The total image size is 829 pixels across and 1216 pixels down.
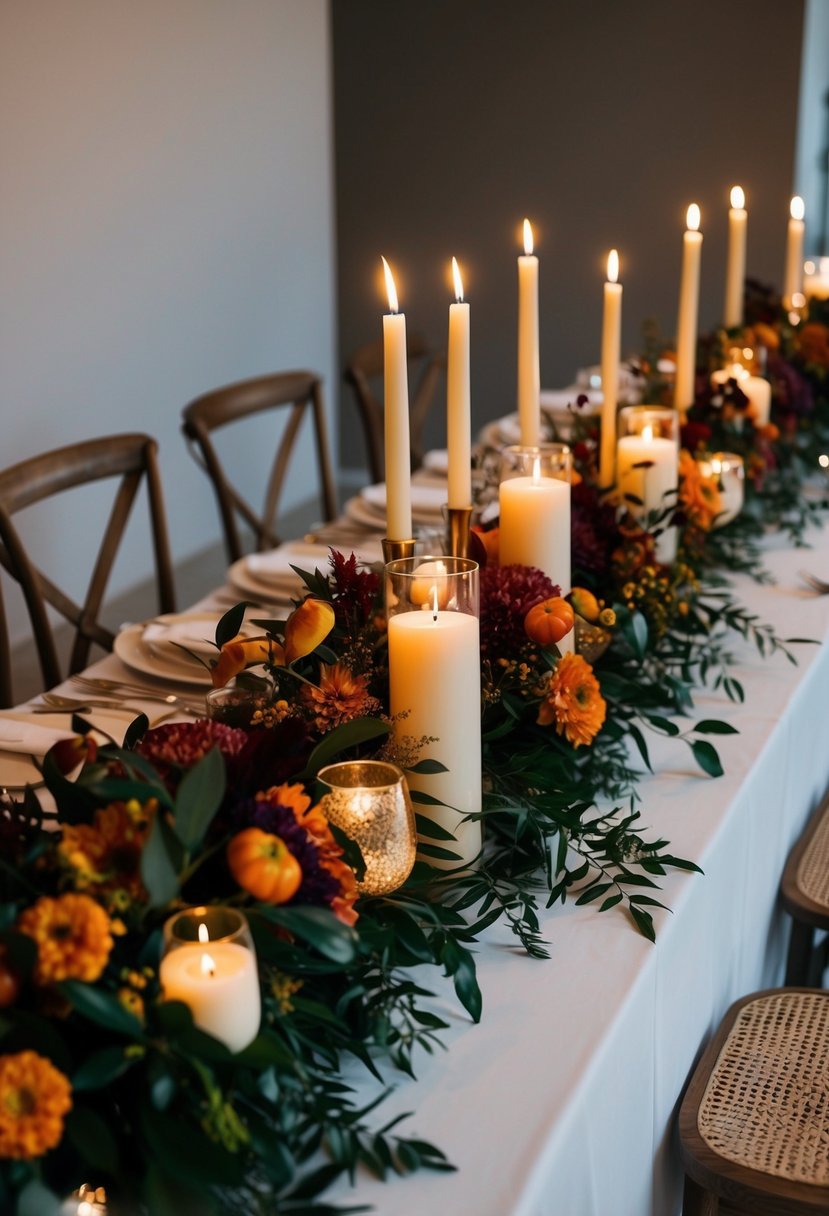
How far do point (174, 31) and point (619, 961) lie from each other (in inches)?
149

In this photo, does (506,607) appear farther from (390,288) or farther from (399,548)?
(390,288)

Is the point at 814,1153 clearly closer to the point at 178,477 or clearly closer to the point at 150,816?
the point at 150,816

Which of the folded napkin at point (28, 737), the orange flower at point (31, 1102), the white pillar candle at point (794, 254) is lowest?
the folded napkin at point (28, 737)

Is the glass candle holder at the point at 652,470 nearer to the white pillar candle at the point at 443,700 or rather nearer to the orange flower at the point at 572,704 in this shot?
the orange flower at the point at 572,704

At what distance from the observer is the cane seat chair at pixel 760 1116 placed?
103 centimetres

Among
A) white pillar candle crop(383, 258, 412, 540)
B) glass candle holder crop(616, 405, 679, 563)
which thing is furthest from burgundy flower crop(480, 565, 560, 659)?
glass candle holder crop(616, 405, 679, 563)

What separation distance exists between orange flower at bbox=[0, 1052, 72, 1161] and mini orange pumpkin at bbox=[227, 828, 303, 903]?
0.15 m

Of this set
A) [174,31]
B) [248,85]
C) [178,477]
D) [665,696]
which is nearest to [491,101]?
[248,85]

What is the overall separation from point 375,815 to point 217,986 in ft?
0.67

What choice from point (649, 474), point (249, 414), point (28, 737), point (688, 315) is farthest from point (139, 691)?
point (249, 414)

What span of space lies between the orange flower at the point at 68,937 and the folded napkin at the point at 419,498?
154 cm

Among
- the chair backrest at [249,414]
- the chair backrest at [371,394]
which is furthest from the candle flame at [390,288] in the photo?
the chair backrest at [371,394]

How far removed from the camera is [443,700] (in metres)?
0.99

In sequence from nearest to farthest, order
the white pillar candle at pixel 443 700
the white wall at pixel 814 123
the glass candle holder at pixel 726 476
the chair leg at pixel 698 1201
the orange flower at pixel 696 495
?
the white pillar candle at pixel 443 700 < the chair leg at pixel 698 1201 < the orange flower at pixel 696 495 < the glass candle holder at pixel 726 476 < the white wall at pixel 814 123
